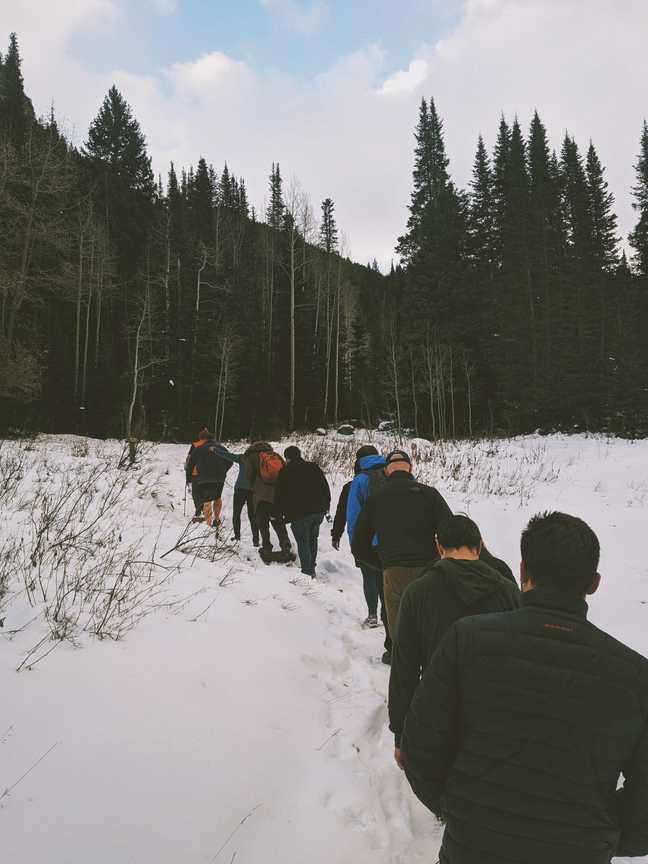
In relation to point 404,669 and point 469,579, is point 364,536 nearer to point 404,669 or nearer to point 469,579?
point 469,579

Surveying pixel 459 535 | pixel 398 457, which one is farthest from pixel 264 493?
pixel 459 535

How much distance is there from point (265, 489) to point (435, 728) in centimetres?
709

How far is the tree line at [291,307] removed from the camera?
77.4ft

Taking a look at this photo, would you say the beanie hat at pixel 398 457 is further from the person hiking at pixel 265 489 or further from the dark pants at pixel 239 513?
the dark pants at pixel 239 513

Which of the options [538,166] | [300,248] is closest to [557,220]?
[538,166]

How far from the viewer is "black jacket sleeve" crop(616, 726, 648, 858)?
4.64 ft

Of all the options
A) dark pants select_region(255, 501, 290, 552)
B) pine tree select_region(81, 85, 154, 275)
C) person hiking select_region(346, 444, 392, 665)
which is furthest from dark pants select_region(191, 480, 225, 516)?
pine tree select_region(81, 85, 154, 275)

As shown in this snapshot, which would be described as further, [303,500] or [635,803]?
[303,500]

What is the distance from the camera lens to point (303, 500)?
7.55 metres

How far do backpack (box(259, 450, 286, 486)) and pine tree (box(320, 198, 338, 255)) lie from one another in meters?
37.0

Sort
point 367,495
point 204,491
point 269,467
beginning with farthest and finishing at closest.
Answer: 1. point 204,491
2. point 269,467
3. point 367,495

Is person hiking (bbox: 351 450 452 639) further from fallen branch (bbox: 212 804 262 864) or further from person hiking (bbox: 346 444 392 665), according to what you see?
fallen branch (bbox: 212 804 262 864)

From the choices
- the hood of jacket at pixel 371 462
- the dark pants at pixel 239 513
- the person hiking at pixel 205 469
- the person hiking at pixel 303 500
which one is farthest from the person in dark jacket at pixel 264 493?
the hood of jacket at pixel 371 462

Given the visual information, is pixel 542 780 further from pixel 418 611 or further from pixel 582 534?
pixel 418 611
